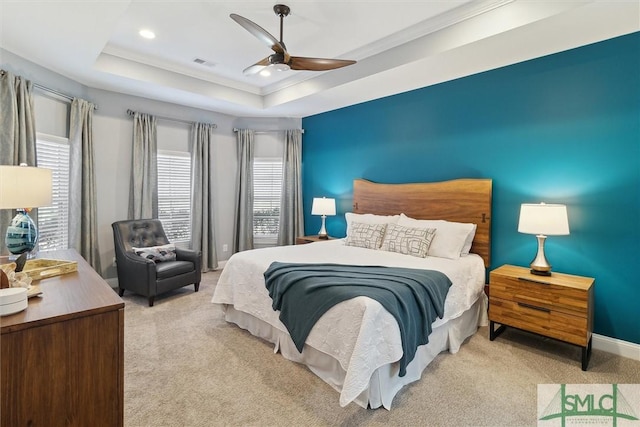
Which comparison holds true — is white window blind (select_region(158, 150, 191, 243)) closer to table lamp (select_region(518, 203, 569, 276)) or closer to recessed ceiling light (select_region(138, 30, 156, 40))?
recessed ceiling light (select_region(138, 30, 156, 40))

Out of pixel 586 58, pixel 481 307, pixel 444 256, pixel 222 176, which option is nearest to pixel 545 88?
pixel 586 58

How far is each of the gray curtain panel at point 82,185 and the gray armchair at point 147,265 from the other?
290 mm

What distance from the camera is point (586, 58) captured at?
292 centimetres

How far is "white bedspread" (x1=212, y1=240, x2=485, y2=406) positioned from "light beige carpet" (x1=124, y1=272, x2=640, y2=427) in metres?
0.29

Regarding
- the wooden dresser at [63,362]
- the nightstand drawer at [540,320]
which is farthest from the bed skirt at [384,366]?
the wooden dresser at [63,362]

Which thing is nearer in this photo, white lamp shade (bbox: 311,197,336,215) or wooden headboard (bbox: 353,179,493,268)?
wooden headboard (bbox: 353,179,493,268)

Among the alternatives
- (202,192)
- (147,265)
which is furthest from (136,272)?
(202,192)

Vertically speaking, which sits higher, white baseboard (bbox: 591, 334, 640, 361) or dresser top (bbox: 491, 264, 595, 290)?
dresser top (bbox: 491, 264, 595, 290)

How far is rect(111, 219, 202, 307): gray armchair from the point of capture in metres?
3.81

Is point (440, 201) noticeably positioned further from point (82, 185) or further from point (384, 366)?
point (82, 185)

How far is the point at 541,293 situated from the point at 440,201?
1503mm

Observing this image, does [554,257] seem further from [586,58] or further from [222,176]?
[222,176]

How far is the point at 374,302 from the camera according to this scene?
2.06 metres

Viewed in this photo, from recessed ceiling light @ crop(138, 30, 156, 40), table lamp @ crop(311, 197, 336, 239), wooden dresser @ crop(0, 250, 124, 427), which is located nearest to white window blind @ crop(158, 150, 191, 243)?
recessed ceiling light @ crop(138, 30, 156, 40)
